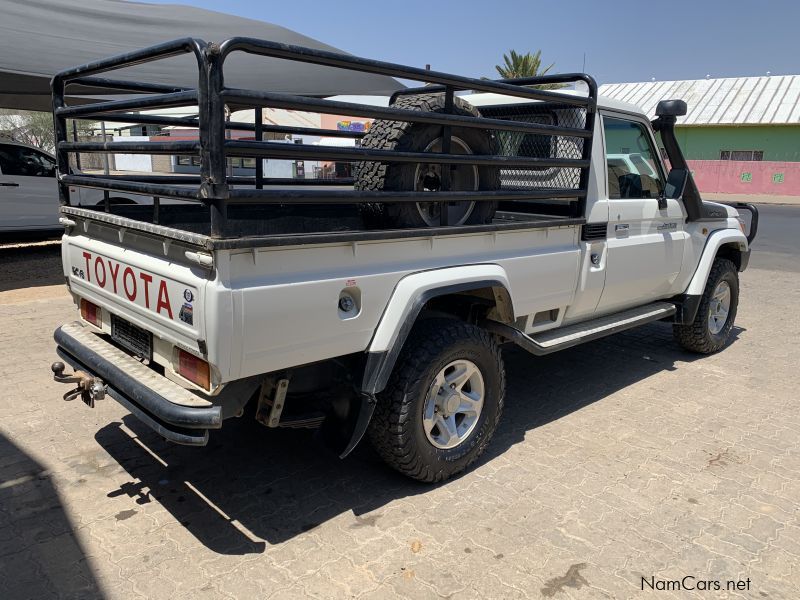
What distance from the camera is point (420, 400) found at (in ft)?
10.3

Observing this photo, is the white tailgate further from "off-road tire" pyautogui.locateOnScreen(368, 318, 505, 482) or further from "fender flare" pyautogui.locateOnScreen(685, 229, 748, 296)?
"fender flare" pyautogui.locateOnScreen(685, 229, 748, 296)

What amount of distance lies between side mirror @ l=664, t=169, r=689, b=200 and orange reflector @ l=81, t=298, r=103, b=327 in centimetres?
404

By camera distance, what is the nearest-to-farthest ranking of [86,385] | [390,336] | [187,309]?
[187,309]
[390,336]
[86,385]

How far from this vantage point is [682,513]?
10.4 feet

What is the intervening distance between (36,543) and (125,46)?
8333 mm

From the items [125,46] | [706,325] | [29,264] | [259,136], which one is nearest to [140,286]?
[259,136]

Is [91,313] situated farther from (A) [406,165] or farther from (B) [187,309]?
(A) [406,165]

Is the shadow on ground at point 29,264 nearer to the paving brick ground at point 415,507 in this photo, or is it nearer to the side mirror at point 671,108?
the paving brick ground at point 415,507

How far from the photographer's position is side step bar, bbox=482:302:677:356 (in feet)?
11.9

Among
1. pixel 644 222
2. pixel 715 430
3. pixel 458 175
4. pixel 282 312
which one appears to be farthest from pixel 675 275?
pixel 282 312

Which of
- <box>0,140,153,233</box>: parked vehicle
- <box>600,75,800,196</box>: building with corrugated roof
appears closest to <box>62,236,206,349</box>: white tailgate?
<box>0,140,153,233</box>: parked vehicle

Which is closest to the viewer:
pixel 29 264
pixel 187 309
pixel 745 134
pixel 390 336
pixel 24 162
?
pixel 187 309

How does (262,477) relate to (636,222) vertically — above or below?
below

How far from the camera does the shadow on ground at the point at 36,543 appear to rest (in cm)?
254
